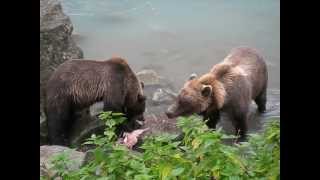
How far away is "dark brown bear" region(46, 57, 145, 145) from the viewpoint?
473cm

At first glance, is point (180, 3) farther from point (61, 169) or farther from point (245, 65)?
point (61, 169)

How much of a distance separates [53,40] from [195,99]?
4.74 ft

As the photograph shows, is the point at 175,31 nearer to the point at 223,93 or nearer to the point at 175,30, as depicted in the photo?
the point at 175,30

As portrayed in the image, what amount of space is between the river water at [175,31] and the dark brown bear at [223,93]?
2.50 ft

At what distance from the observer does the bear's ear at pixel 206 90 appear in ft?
14.6

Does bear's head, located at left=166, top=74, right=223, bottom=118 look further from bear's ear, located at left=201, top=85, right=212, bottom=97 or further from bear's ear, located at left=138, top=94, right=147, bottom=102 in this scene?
bear's ear, located at left=138, top=94, right=147, bottom=102

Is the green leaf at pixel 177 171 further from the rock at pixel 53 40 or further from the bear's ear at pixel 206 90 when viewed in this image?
the rock at pixel 53 40

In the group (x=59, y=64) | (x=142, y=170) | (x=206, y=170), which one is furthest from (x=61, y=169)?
(x=59, y=64)

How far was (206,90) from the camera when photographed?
445cm
